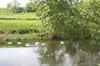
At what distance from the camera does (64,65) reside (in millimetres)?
15547

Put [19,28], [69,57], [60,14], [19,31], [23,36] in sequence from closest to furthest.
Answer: [60,14]
[69,57]
[23,36]
[19,31]
[19,28]

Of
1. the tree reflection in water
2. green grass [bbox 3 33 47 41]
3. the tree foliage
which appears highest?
the tree foliage

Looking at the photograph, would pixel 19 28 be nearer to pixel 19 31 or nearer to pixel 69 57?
pixel 19 31

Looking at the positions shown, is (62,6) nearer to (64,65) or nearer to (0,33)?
(64,65)

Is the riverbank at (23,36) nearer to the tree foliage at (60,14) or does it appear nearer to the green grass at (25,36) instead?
the green grass at (25,36)

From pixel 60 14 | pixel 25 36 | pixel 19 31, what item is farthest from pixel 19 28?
pixel 60 14

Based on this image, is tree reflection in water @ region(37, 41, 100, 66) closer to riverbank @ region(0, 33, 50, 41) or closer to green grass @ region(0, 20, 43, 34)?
riverbank @ region(0, 33, 50, 41)

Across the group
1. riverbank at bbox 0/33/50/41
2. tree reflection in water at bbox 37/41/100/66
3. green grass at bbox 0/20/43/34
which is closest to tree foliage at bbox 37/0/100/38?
tree reflection in water at bbox 37/41/100/66

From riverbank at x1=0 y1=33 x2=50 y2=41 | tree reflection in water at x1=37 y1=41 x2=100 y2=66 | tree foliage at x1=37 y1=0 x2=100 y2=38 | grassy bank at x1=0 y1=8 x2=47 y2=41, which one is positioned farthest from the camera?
grassy bank at x1=0 y1=8 x2=47 y2=41

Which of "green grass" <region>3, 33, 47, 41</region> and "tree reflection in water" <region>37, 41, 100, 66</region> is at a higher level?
"tree reflection in water" <region>37, 41, 100, 66</region>

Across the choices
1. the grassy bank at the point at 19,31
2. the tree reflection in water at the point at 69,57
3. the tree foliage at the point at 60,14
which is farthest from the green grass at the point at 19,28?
the tree foliage at the point at 60,14

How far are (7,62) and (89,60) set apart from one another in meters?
7.75

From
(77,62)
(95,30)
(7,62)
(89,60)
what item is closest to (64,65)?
(77,62)

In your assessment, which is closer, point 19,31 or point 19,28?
point 19,31
